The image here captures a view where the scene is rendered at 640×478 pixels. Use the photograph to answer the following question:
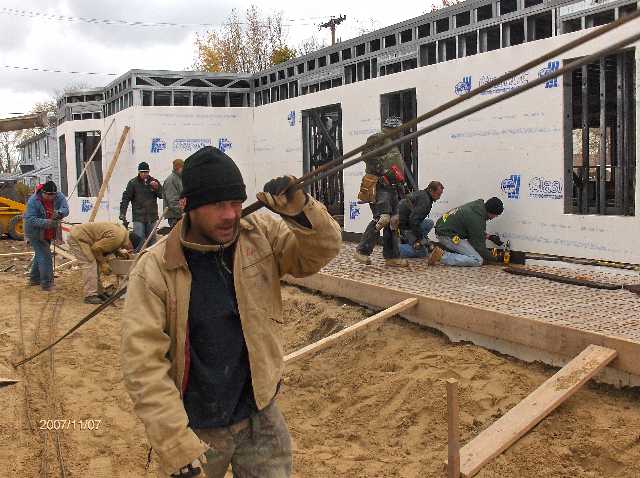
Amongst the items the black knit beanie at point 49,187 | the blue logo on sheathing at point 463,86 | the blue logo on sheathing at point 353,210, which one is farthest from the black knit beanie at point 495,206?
the black knit beanie at point 49,187

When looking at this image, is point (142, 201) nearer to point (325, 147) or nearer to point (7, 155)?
point (325, 147)

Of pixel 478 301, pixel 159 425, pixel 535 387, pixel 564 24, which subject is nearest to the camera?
pixel 159 425

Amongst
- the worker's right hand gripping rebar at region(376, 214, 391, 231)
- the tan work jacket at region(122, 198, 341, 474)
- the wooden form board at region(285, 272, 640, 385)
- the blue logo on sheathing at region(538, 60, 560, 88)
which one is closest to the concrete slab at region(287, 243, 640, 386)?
the wooden form board at region(285, 272, 640, 385)

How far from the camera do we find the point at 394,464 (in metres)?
4.30

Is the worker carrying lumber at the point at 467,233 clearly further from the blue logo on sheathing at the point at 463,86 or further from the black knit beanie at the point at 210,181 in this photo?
the black knit beanie at the point at 210,181

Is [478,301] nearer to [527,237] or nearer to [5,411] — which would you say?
[527,237]

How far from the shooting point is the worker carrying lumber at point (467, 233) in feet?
25.9

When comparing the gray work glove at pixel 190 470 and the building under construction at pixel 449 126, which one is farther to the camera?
the building under construction at pixel 449 126

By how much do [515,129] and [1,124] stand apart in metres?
10.3

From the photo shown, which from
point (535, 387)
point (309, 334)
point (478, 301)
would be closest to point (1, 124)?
point (309, 334)

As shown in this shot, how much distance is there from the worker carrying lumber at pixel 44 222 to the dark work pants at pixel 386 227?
4.68 meters

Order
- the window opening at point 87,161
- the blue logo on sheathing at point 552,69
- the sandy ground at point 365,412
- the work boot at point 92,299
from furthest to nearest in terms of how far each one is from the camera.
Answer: the window opening at point 87,161
the work boot at point 92,299
the blue logo on sheathing at point 552,69
the sandy ground at point 365,412

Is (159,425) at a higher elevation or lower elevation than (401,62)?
lower
